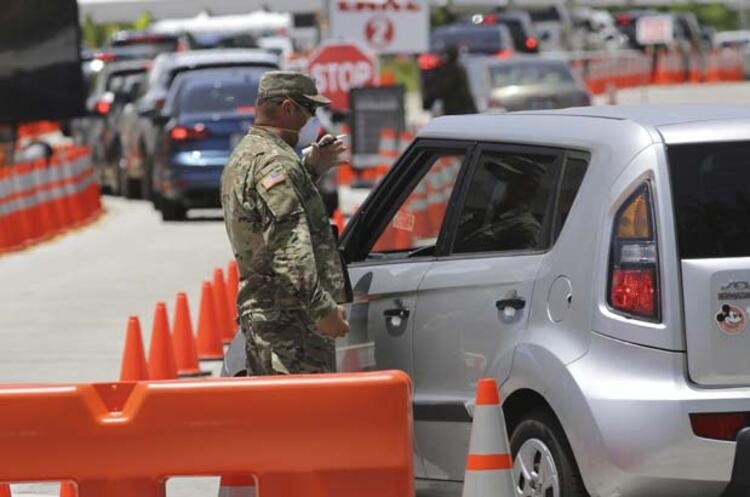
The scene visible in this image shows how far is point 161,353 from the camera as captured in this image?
12.2 meters

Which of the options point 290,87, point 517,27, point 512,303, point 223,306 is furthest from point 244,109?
point 517,27

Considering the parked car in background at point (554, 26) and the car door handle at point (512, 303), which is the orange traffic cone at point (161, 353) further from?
the parked car in background at point (554, 26)

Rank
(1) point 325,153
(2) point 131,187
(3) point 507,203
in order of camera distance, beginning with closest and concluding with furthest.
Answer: (3) point 507,203
(1) point 325,153
(2) point 131,187

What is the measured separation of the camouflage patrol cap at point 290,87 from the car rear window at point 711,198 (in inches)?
57.4

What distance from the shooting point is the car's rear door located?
6688 millimetres

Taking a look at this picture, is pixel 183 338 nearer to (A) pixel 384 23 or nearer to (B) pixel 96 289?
(B) pixel 96 289

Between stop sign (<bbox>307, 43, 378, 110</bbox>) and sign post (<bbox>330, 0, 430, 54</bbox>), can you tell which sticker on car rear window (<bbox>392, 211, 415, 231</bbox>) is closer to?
stop sign (<bbox>307, 43, 378, 110</bbox>)

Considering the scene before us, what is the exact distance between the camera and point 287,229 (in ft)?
24.4

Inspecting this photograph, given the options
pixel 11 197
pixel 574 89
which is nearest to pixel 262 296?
pixel 11 197

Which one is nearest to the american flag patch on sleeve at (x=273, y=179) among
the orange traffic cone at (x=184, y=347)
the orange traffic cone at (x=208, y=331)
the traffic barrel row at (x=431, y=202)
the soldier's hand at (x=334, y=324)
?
the soldier's hand at (x=334, y=324)

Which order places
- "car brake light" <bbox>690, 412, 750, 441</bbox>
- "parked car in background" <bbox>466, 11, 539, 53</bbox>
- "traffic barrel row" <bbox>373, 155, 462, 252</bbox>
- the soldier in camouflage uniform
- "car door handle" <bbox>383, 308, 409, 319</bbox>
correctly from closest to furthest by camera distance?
"car brake light" <bbox>690, 412, 750, 441</bbox>, the soldier in camouflage uniform, "car door handle" <bbox>383, 308, 409, 319</bbox>, "traffic barrel row" <bbox>373, 155, 462, 252</bbox>, "parked car in background" <bbox>466, 11, 539, 53</bbox>

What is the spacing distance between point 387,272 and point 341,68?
2019 centimetres

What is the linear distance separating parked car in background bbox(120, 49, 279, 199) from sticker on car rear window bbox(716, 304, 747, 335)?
1861 cm

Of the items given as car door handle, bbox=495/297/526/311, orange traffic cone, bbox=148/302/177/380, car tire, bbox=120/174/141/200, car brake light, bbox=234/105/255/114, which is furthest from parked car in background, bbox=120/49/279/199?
car door handle, bbox=495/297/526/311
